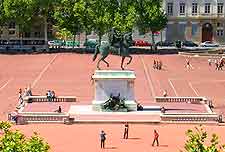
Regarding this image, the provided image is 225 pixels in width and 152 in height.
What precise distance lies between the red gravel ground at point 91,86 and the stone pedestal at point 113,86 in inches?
165

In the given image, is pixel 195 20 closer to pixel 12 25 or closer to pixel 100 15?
pixel 100 15

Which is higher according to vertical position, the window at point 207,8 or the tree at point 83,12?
the window at point 207,8

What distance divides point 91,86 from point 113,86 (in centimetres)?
1663

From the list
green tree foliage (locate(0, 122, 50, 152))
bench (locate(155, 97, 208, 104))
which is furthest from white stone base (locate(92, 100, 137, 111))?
green tree foliage (locate(0, 122, 50, 152))

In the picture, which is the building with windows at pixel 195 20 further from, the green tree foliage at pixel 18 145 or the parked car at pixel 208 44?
the green tree foliage at pixel 18 145

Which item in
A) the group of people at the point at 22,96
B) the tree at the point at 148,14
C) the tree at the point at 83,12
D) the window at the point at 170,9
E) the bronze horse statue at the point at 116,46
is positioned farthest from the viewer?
the window at the point at 170,9

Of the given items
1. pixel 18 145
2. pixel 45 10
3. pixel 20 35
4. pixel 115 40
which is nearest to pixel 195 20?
pixel 45 10

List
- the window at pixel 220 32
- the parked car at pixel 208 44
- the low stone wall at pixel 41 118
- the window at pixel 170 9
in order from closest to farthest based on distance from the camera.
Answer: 1. the low stone wall at pixel 41 118
2. the parked car at pixel 208 44
3. the window at pixel 170 9
4. the window at pixel 220 32

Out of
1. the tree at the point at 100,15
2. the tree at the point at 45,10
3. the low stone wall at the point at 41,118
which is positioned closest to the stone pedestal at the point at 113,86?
the low stone wall at the point at 41,118

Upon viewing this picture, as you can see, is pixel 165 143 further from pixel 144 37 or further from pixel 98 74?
pixel 144 37

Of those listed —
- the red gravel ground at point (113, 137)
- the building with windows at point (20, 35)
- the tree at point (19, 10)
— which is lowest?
the red gravel ground at point (113, 137)

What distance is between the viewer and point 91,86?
6372 cm

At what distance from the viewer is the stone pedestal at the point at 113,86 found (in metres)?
46.9

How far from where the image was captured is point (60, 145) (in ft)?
119
